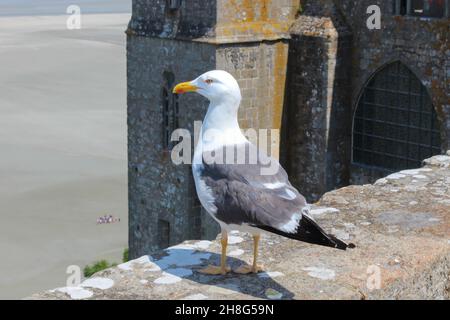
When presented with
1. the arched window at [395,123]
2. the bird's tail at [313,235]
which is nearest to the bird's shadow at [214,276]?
the bird's tail at [313,235]

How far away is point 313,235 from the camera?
524 cm

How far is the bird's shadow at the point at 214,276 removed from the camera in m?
5.30

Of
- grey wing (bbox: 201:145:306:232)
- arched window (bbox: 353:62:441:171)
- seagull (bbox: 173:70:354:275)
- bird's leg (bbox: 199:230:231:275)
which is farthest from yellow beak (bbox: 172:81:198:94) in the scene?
arched window (bbox: 353:62:441:171)

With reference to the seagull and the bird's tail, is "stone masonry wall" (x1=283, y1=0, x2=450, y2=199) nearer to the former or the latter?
the seagull

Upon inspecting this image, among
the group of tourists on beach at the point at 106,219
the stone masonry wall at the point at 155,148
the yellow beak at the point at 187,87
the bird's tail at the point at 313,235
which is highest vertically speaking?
the yellow beak at the point at 187,87

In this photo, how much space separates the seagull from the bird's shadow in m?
0.06

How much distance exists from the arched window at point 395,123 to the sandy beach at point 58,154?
651 cm

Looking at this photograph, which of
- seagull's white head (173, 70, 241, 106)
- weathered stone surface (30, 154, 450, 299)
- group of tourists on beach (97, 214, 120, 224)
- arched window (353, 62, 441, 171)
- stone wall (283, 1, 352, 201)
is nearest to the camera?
weathered stone surface (30, 154, 450, 299)

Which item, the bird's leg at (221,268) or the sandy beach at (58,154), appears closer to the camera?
the bird's leg at (221,268)

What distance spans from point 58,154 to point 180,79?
49.7ft

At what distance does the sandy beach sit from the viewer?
21.7 meters

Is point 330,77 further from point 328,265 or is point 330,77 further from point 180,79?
point 328,265

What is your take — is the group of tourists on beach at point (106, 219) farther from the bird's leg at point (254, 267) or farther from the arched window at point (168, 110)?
the bird's leg at point (254, 267)

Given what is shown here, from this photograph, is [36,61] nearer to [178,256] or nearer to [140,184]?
[140,184]
